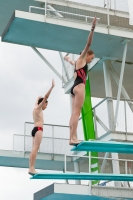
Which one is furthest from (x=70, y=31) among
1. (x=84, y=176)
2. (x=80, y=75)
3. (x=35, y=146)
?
(x=80, y=75)

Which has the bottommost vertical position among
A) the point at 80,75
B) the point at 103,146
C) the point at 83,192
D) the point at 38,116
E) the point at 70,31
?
the point at 83,192

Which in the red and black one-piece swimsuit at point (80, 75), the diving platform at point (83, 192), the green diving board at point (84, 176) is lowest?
the diving platform at point (83, 192)

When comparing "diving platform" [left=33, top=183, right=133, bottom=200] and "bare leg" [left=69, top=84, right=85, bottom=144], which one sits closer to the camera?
"bare leg" [left=69, top=84, right=85, bottom=144]

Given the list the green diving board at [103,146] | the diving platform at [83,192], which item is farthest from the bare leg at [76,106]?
the diving platform at [83,192]

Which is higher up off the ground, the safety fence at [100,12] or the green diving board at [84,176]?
the safety fence at [100,12]

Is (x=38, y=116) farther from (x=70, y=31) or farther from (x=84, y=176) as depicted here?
(x=70, y=31)

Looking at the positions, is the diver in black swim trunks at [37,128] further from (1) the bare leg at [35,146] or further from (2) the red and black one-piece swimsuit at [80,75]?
(2) the red and black one-piece swimsuit at [80,75]

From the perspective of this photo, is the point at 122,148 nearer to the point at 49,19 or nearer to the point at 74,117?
the point at 74,117

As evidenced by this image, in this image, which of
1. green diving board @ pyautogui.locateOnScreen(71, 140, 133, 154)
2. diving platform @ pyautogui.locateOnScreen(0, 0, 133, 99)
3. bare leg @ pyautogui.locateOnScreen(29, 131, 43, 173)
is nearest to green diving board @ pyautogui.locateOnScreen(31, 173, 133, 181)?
bare leg @ pyautogui.locateOnScreen(29, 131, 43, 173)

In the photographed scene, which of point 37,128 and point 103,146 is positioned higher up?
→ point 37,128

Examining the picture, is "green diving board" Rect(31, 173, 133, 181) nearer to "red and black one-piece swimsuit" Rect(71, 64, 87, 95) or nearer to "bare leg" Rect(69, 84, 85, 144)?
"bare leg" Rect(69, 84, 85, 144)

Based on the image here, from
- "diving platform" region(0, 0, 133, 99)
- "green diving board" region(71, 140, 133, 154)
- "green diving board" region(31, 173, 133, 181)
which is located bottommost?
"green diving board" region(31, 173, 133, 181)

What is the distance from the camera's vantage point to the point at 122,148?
1485cm

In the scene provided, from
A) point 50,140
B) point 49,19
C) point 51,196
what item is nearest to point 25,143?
point 50,140
